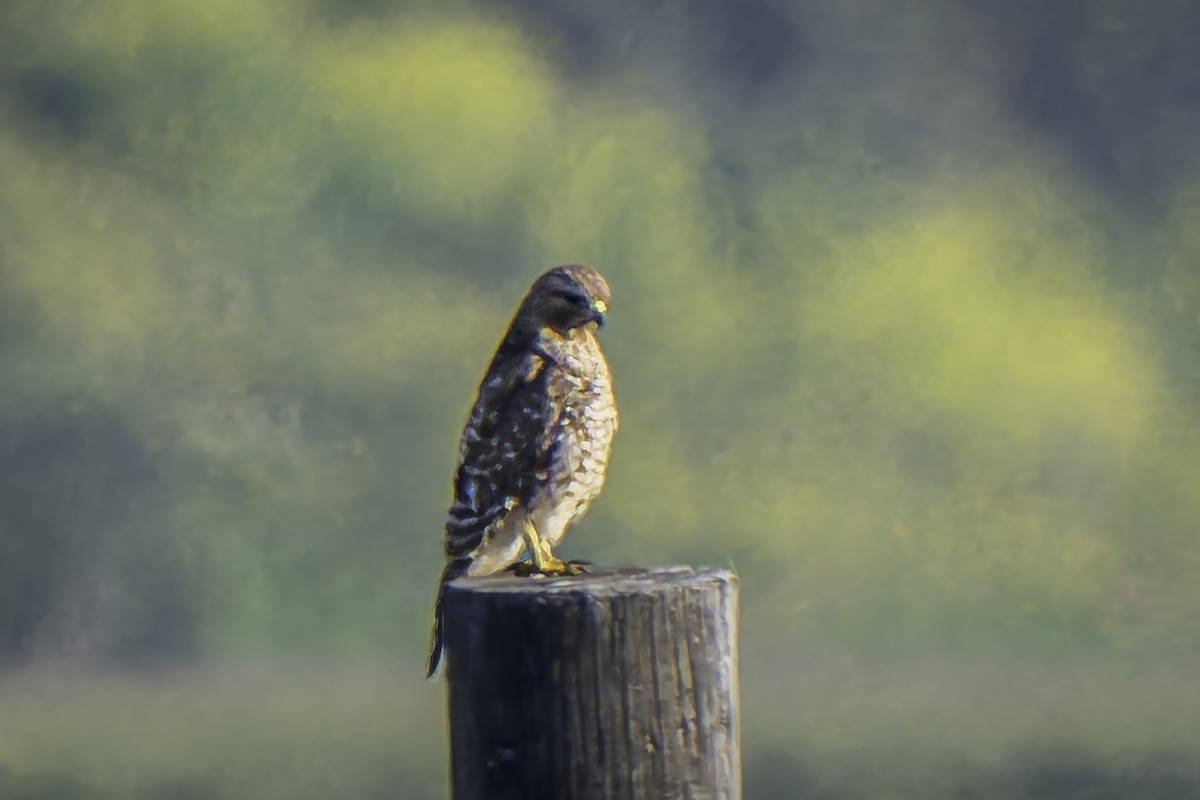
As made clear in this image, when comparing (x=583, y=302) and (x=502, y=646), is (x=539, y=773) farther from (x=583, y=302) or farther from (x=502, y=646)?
(x=583, y=302)

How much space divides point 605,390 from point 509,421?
0.32 metres

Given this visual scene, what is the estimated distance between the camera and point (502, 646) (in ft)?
7.81

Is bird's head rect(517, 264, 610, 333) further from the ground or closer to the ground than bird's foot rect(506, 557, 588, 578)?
further from the ground

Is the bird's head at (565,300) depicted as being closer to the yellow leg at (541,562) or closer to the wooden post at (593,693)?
the yellow leg at (541,562)

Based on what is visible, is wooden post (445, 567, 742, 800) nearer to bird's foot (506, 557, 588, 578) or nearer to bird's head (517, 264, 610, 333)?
bird's foot (506, 557, 588, 578)

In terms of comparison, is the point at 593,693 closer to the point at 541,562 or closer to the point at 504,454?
the point at 541,562

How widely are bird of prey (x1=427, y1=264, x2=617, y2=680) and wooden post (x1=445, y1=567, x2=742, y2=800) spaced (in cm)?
198

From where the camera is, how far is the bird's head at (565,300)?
442 cm

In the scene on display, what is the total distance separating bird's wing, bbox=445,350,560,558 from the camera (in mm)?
4473

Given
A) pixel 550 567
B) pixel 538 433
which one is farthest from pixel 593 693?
pixel 538 433

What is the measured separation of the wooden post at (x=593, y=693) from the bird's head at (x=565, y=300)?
6.82 ft

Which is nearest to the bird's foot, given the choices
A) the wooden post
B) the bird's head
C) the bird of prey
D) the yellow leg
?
the yellow leg

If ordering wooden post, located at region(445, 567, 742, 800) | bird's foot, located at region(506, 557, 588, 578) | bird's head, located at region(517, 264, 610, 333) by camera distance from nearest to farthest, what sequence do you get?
1. wooden post, located at region(445, 567, 742, 800)
2. bird's foot, located at region(506, 557, 588, 578)
3. bird's head, located at region(517, 264, 610, 333)

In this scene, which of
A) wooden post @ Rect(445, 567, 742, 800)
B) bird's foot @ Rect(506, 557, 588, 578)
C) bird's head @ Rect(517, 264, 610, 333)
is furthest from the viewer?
bird's head @ Rect(517, 264, 610, 333)
